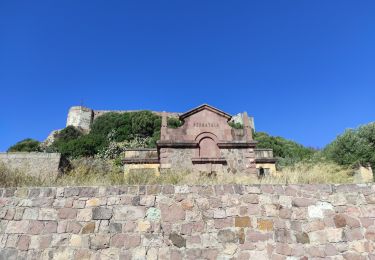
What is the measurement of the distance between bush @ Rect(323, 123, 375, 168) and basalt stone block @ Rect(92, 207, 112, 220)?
42.5 feet

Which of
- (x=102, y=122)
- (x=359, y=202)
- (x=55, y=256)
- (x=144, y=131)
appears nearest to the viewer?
(x=55, y=256)

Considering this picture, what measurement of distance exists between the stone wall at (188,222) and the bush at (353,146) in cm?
982

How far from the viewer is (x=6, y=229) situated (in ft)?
19.7

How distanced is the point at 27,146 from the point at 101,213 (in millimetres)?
47612

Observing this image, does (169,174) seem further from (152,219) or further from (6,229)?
(6,229)

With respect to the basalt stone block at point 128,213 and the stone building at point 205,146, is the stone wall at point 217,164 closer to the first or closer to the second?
the stone building at point 205,146

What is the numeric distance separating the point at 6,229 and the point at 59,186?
1209 mm

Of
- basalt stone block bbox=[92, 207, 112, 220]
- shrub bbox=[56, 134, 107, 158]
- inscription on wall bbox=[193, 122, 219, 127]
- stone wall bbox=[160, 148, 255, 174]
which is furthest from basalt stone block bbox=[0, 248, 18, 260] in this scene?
shrub bbox=[56, 134, 107, 158]

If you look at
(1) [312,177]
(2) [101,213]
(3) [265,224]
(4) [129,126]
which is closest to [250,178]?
(3) [265,224]

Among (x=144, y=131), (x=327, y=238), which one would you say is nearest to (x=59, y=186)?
(x=327, y=238)

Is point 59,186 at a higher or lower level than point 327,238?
higher

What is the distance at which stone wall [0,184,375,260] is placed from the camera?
19.3 ft

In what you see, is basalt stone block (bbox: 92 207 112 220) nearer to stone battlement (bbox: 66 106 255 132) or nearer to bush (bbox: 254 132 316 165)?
bush (bbox: 254 132 316 165)

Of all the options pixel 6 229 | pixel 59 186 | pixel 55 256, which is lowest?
pixel 55 256
